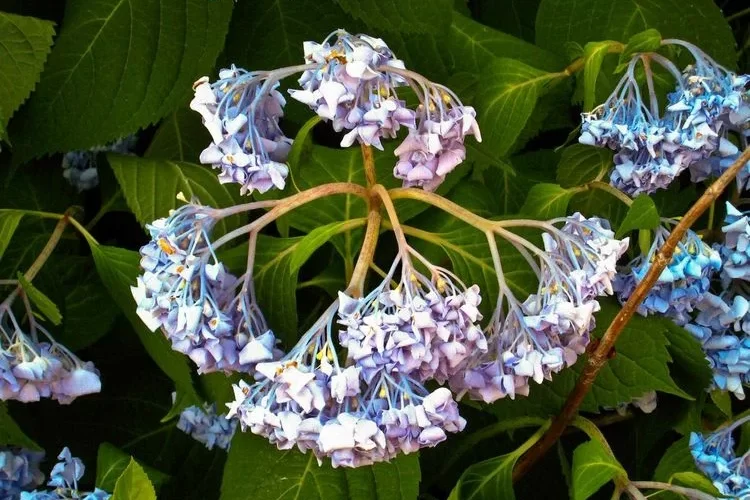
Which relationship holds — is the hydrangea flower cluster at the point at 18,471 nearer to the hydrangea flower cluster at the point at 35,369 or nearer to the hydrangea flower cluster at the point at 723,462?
the hydrangea flower cluster at the point at 35,369

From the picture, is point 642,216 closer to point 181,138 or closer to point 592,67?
point 592,67

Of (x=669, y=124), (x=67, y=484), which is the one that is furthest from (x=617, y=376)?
(x=67, y=484)

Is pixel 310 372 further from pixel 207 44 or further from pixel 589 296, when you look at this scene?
pixel 207 44

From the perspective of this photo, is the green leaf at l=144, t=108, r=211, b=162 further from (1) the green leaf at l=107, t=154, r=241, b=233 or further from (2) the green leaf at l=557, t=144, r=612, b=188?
(2) the green leaf at l=557, t=144, r=612, b=188

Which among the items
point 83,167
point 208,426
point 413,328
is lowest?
point 208,426

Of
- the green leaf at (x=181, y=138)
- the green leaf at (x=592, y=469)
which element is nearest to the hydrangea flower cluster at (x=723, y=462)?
the green leaf at (x=592, y=469)

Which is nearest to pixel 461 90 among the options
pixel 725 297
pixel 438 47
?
pixel 438 47
